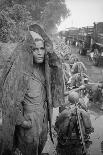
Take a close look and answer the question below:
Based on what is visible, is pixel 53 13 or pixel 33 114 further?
pixel 53 13

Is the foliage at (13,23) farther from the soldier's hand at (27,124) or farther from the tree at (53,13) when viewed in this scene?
the tree at (53,13)

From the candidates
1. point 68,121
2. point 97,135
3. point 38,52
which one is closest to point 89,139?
point 97,135

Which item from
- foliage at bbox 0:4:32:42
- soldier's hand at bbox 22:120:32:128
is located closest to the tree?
foliage at bbox 0:4:32:42

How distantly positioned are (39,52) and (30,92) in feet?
1.92

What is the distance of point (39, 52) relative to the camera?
4.28 meters

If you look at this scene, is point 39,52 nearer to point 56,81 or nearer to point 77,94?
point 56,81

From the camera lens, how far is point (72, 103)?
6645 mm

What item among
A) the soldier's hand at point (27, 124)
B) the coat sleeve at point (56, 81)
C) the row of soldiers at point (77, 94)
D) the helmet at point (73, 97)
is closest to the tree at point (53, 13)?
the row of soldiers at point (77, 94)

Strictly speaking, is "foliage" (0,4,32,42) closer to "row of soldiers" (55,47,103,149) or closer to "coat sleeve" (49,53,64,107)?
"row of soldiers" (55,47,103,149)

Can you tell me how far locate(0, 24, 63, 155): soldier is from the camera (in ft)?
13.4

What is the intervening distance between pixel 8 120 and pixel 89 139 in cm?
345

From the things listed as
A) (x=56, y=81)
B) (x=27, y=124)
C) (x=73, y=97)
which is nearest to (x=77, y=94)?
(x=73, y=97)

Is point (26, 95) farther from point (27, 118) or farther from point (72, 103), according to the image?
point (72, 103)

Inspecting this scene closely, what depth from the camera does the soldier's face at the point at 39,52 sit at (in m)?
4.24
